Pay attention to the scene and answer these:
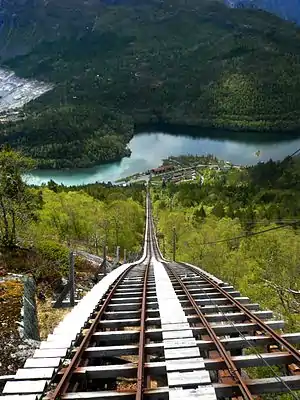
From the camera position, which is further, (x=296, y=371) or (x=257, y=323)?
(x=257, y=323)

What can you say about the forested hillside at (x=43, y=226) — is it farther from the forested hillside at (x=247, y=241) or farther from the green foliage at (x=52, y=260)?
the forested hillside at (x=247, y=241)

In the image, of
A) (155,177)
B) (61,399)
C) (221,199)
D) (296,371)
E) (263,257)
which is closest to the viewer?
(61,399)

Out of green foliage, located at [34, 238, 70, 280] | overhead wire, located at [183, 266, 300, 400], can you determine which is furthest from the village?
overhead wire, located at [183, 266, 300, 400]

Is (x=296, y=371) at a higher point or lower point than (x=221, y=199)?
higher

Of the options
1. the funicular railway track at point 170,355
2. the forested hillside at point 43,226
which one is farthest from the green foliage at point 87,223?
the funicular railway track at point 170,355

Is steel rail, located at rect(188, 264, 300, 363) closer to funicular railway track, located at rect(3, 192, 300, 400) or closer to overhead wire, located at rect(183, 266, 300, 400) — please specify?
funicular railway track, located at rect(3, 192, 300, 400)

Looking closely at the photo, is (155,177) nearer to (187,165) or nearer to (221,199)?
(187,165)

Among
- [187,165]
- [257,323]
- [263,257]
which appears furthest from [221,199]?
[257,323]

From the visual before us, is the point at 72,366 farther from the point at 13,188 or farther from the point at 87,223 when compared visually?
the point at 87,223
